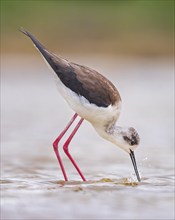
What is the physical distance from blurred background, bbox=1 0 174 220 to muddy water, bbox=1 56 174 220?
0.04 ft

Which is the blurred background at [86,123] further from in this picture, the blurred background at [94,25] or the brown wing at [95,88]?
the brown wing at [95,88]

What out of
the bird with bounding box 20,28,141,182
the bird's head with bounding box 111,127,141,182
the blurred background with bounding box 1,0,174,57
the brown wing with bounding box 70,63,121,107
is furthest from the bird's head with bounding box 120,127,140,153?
the blurred background with bounding box 1,0,174,57

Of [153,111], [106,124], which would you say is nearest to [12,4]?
[153,111]

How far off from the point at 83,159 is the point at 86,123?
391cm

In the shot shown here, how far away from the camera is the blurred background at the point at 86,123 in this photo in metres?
6.44

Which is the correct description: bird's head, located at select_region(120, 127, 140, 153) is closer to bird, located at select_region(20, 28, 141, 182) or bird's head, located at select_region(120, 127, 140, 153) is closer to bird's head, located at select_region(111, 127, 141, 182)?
bird's head, located at select_region(111, 127, 141, 182)

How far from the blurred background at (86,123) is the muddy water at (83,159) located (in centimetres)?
1

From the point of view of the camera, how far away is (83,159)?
962 centimetres

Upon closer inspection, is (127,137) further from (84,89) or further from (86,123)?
(86,123)

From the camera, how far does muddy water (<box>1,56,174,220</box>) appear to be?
620cm

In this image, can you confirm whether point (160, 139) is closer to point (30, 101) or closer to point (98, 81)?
point (98, 81)

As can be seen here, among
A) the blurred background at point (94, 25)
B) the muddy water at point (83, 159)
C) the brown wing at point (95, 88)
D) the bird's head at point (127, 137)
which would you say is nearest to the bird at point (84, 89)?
the brown wing at point (95, 88)

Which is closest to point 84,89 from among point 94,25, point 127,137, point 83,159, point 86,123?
point 127,137

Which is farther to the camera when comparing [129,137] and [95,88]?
[129,137]
